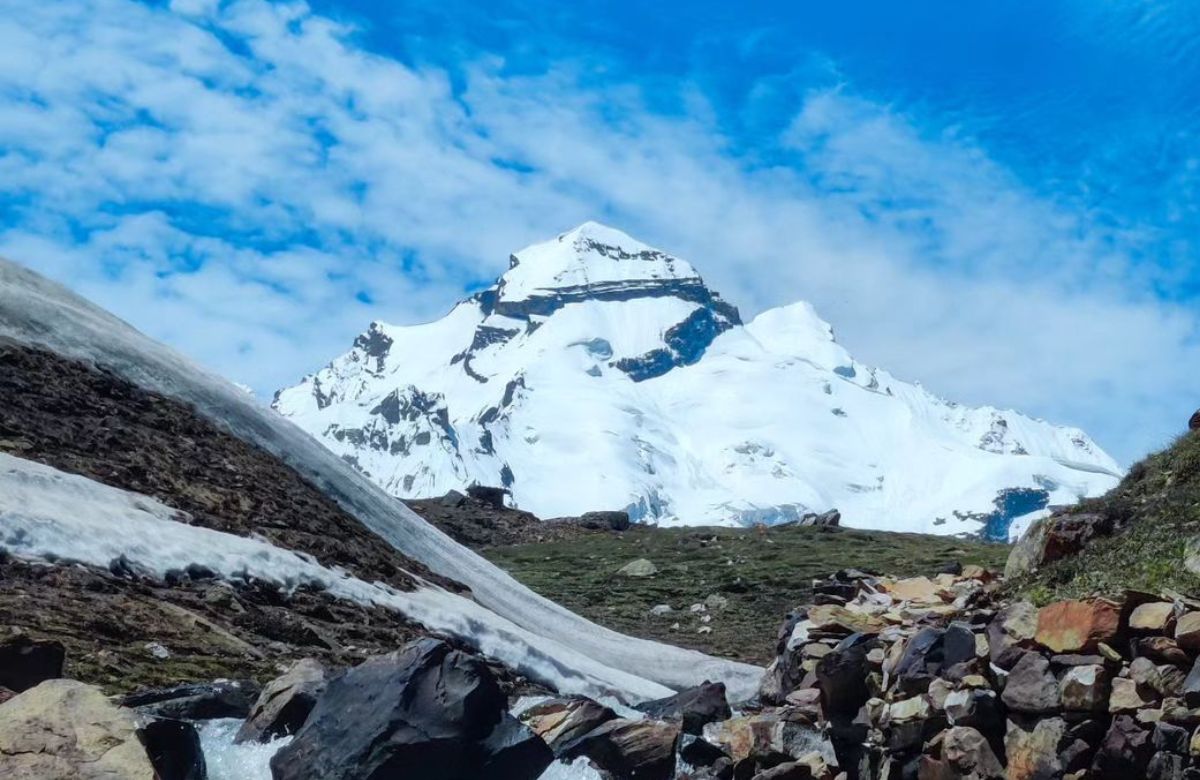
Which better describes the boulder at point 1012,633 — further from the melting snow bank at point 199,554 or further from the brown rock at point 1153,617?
the melting snow bank at point 199,554

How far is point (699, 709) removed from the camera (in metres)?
19.0

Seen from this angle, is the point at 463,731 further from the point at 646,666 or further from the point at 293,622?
the point at 646,666

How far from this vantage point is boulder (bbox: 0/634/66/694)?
13.8 m

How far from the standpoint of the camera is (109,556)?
801 inches

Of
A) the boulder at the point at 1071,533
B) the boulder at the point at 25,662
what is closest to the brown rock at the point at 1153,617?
the boulder at the point at 1071,533

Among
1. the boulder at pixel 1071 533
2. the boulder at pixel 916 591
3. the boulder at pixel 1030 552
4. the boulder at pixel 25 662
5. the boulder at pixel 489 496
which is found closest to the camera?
the boulder at pixel 25 662

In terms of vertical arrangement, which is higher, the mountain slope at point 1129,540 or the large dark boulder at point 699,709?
the mountain slope at point 1129,540

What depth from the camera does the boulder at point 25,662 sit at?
1380 cm

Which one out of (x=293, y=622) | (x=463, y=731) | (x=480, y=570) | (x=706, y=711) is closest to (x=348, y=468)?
(x=480, y=570)

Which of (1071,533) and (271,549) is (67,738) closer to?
(271,549)

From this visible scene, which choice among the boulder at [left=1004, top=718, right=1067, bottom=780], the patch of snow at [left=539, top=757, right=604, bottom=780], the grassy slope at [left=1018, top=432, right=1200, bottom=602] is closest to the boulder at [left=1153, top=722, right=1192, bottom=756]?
the boulder at [left=1004, top=718, right=1067, bottom=780]

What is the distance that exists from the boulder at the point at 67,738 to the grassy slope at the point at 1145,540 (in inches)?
440

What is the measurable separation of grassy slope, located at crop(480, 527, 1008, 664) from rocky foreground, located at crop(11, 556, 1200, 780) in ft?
56.6

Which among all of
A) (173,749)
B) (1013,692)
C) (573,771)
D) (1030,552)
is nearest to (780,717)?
(573,771)
